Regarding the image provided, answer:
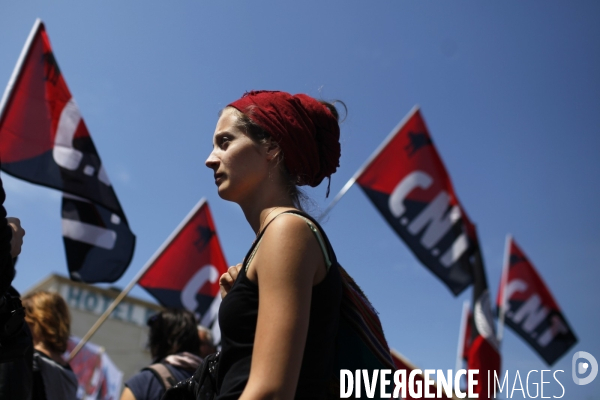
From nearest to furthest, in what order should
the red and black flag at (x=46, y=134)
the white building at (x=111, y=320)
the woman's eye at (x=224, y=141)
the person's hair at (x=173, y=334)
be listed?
the woman's eye at (x=224, y=141), the person's hair at (x=173, y=334), the red and black flag at (x=46, y=134), the white building at (x=111, y=320)

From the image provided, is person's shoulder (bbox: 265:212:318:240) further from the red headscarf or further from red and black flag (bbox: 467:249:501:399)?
red and black flag (bbox: 467:249:501:399)

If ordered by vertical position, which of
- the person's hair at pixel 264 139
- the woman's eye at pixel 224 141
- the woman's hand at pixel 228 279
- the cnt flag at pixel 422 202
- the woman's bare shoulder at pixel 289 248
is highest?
the cnt flag at pixel 422 202

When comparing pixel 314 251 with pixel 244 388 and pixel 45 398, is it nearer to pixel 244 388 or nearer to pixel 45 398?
pixel 244 388

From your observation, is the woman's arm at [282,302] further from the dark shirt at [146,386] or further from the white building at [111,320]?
the white building at [111,320]

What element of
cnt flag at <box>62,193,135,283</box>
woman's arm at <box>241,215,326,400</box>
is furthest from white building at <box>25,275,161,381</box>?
woman's arm at <box>241,215,326,400</box>

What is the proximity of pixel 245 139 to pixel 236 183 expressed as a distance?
0.12 meters

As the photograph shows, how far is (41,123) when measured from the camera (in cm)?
511

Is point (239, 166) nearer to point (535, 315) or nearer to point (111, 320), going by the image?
point (535, 315)

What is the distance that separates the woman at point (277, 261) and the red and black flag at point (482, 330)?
241 inches

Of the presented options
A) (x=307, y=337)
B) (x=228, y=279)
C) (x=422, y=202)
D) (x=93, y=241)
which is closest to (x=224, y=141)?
(x=228, y=279)

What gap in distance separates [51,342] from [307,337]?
7.54ft

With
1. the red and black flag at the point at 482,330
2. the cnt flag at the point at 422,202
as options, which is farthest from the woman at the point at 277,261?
the red and black flag at the point at 482,330

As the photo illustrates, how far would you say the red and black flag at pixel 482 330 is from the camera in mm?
7280

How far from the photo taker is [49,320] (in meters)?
3.18
